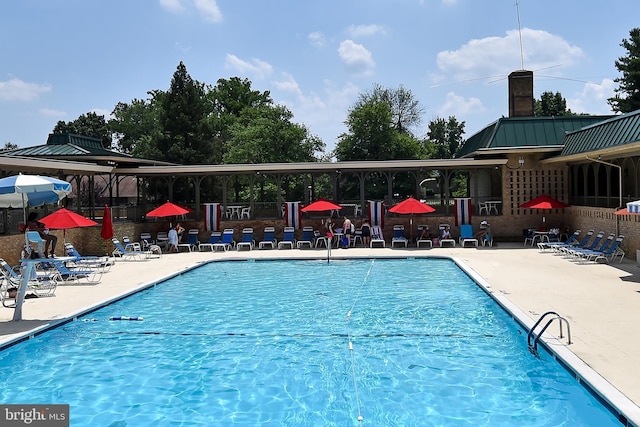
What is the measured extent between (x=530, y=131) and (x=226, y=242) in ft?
42.8

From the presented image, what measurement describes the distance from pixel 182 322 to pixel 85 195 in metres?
33.7

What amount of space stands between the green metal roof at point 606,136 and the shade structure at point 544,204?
68.6 inches


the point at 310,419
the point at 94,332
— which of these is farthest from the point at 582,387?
the point at 94,332

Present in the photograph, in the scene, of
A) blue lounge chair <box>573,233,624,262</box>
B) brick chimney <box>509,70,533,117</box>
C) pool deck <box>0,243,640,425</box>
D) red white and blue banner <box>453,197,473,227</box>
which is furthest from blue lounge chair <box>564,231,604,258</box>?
brick chimney <box>509,70,533,117</box>

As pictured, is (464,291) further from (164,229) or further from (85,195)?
(85,195)

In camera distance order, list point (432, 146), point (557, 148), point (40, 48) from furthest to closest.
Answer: point (432, 146)
point (40, 48)
point (557, 148)

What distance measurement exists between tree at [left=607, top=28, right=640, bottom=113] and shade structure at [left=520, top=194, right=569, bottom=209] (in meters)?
21.0

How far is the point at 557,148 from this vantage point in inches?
820

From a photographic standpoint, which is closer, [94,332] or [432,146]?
[94,332]

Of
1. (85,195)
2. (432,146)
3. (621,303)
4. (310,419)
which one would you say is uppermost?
(432,146)

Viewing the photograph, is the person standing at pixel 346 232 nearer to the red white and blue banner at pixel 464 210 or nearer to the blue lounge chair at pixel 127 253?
the red white and blue banner at pixel 464 210

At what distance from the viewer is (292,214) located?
22578 millimetres

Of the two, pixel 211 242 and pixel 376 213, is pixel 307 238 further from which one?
pixel 211 242

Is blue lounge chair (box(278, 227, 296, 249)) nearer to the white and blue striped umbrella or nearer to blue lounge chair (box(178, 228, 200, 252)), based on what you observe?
blue lounge chair (box(178, 228, 200, 252))
